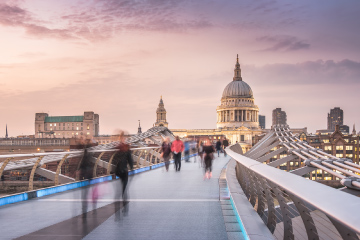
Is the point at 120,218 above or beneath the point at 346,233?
beneath

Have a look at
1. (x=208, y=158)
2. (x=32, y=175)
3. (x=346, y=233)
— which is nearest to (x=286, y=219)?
(x=346, y=233)

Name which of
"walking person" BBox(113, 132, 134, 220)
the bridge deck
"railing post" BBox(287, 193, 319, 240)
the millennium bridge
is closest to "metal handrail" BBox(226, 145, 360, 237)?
the millennium bridge

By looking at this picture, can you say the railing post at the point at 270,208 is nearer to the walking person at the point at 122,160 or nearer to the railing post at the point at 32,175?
the walking person at the point at 122,160

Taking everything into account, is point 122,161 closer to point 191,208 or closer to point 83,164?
point 83,164

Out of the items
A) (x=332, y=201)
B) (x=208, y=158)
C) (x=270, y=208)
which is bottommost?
(x=270, y=208)

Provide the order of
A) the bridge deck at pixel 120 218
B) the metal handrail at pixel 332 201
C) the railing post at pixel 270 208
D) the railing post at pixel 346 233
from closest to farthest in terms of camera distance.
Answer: the metal handrail at pixel 332 201, the railing post at pixel 346 233, the railing post at pixel 270 208, the bridge deck at pixel 120 218

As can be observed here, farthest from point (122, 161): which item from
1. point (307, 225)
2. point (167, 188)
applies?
point (307, 225)

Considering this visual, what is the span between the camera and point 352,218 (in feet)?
6.71

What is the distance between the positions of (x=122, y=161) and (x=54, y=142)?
17744 cm

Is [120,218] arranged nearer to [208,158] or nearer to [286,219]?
[286,219]

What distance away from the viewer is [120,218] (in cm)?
734

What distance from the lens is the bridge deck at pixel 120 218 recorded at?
6.14 m

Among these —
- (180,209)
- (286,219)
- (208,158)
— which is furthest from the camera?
(208,158)

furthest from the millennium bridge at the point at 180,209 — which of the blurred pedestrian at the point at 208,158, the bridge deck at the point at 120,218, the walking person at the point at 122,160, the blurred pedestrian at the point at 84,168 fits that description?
the blurred pedestrian at the point at 208,158
